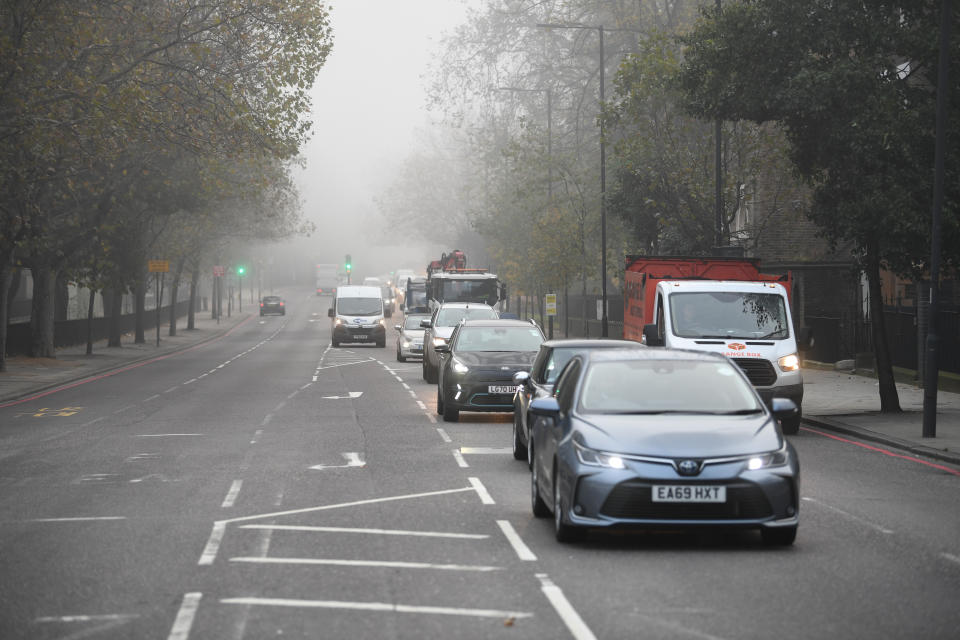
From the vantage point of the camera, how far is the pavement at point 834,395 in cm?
1728

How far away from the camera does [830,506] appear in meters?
11.5

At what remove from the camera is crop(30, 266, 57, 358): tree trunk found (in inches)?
1612

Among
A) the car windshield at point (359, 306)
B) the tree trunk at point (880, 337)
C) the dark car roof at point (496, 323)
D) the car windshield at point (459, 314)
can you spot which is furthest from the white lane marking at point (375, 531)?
the car windshield at point (359, 306)

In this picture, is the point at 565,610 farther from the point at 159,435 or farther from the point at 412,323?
the point at 412,323

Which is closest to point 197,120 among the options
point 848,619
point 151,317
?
point 848,619

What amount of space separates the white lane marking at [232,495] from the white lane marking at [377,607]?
3973 millimetres

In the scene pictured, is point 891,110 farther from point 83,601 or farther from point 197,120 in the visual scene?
point 197,120

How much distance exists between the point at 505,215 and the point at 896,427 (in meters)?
43.2

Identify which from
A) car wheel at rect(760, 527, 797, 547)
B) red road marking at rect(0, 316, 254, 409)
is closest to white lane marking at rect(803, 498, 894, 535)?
car wheel at rect(760, 527, 797, 547)

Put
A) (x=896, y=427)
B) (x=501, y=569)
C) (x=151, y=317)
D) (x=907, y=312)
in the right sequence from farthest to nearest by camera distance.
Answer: (x=151, y=317) < (x=907, y=312) < (x=896, y=427) < (x=501, y=569)

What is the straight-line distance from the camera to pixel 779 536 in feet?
30.2

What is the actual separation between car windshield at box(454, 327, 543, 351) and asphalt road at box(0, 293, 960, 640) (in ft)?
10.7

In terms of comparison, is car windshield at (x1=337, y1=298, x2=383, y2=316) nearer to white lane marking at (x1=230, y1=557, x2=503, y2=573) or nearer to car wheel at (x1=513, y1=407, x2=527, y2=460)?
car wheel at (x1=513, y1=407, x2=527, y2=460)

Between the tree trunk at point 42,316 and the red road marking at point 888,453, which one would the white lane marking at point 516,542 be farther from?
the tree trunk at point 42,316
